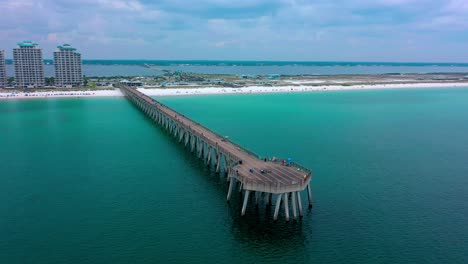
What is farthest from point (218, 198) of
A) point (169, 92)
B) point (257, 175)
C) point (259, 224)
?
point (169, 92)

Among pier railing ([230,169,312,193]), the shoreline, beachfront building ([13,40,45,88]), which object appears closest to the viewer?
pier railing ([230,169,312,193])

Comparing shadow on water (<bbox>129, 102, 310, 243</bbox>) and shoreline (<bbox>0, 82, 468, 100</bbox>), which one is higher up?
shoreline (<bbox>0, 82, 468, 100</bbox>)

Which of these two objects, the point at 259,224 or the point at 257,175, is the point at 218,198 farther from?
the point at 259,224

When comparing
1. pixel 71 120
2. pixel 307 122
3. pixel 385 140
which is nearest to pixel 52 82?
pixel 71 120

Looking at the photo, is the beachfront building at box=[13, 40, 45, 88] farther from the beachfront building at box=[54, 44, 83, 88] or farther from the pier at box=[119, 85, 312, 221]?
the pier at box=[119, 85, 312, 221]

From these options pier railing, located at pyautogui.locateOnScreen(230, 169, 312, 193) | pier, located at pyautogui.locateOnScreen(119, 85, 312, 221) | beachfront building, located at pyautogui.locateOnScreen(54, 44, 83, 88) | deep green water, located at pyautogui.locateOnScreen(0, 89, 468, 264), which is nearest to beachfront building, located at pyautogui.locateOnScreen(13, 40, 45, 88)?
beachfront building, located at pyautogui.locateOnScreen(54, 44, 83, 88)
